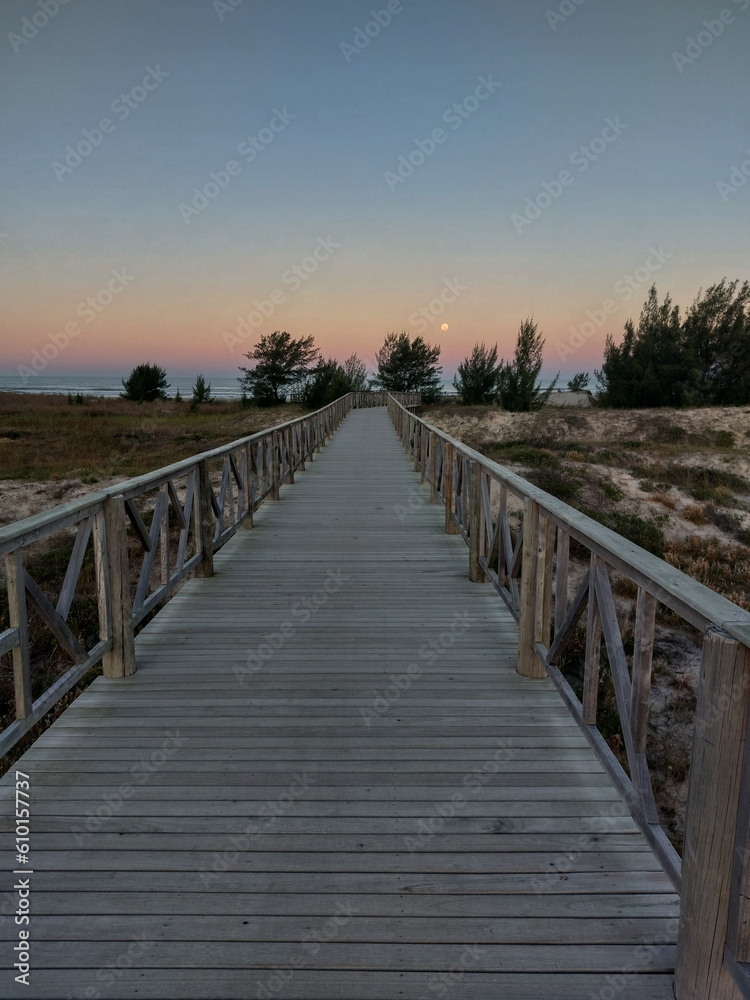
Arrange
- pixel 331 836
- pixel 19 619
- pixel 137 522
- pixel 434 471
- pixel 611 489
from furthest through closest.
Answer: pixel 611 489 → pixel 434 471 → pixel 137 522 → pixel 19 619 → pixel 331 836

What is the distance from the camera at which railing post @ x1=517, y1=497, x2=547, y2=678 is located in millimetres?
3283

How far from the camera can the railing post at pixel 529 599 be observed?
3.28 meters

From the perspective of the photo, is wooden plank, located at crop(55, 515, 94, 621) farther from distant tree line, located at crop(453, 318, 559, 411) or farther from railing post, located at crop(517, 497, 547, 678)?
distant tree line, located at crop(453, 318, 559, 411)

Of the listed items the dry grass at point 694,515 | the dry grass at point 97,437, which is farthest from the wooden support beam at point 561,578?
the dry grass at point 97,437

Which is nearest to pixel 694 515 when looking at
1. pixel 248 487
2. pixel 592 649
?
pixel 248 487

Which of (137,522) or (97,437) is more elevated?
(137,522)

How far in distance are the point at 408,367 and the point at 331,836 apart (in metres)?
47.9

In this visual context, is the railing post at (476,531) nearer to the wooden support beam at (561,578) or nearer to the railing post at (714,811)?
the wooden support beam at (561,578)

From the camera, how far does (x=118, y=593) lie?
131 inches

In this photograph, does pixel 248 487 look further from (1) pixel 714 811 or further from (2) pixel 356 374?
(2) pixel 356 374

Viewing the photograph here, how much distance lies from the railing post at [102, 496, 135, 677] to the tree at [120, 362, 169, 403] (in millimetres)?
43200

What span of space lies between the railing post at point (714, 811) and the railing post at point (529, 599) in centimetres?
184

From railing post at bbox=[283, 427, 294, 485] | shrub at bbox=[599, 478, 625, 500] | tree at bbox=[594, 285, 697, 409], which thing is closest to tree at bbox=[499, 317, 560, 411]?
tree at bbox=[594, 285, 697, 409]

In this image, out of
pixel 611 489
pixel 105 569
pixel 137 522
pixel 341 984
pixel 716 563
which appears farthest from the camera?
pixel 611 489
